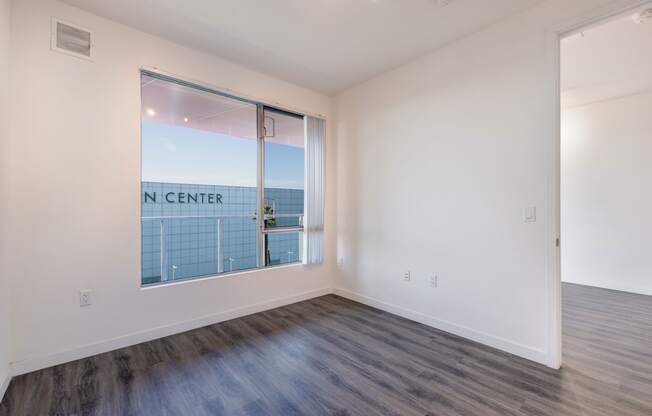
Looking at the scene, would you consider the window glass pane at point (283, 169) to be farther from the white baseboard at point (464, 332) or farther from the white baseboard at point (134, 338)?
the white baseboard at point (464, 332)

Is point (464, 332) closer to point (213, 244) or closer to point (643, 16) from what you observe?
point (213, 244)

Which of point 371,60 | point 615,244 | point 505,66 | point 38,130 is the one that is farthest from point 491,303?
point 38,130

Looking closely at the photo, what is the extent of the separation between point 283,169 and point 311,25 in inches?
66.9

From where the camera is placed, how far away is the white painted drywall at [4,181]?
186 centimetres

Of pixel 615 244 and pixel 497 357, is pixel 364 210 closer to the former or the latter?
pixel 497 357

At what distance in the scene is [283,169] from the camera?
12.2 feet

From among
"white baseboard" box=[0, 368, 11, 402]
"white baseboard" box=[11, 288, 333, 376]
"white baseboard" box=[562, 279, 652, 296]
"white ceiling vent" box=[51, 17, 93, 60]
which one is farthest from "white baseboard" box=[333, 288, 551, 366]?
"white ceiling vent" box=[51, 17, 93, 60]

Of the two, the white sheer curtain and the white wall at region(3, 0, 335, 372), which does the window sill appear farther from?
the white sheer curtain

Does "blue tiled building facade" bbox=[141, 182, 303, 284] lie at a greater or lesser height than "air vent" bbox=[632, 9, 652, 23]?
lesser

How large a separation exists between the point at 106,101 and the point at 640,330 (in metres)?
5.34

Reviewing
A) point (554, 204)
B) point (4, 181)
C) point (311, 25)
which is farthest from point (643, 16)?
point (4, 181)

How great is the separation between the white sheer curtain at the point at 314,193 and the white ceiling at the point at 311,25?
35.4 inches

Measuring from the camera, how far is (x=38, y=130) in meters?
2.12

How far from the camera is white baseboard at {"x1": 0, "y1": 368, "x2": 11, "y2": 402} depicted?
70.9 inches
